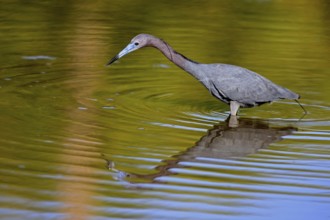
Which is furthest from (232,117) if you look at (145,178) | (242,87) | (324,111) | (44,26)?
(44,26)

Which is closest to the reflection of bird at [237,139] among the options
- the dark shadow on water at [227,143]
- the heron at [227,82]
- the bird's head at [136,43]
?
the dark shadow on water at [227,143]

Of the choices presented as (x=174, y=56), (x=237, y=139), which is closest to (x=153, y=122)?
(x=237, y=139)

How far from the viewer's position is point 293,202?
685 centimetres

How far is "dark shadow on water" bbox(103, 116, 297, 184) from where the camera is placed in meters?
7.59

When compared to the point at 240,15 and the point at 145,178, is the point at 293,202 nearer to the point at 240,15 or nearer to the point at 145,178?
the point at 145,178

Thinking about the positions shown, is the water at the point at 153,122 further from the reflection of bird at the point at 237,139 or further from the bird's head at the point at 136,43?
the bird's head at the point at 136,43

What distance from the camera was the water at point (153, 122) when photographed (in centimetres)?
683

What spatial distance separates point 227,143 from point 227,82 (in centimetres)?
125

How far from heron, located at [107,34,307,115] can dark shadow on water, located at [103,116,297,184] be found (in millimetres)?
207

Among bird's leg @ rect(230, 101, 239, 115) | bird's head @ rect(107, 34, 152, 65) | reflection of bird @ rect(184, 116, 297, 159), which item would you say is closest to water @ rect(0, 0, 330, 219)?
reflection of bird @ rect(184, 116, 297, 159)

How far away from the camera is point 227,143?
8.77 meters

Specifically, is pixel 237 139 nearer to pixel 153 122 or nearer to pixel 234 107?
pixel 153 122

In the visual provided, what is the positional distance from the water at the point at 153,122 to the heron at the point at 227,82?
0.19 m

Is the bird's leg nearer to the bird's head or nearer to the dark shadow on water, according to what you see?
the dark shadow on water
